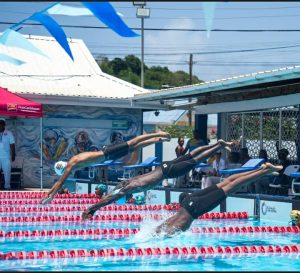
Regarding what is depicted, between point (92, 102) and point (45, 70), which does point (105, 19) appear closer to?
point (92, 102)

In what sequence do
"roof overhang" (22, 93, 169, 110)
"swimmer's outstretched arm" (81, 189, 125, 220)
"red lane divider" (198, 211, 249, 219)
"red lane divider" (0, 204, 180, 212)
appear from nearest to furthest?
"swimmer's outstretched arm" (81, 189, 125, 220) < "red lane divider" (198, 211, 249, 219) < "red lane divider" (0, 204, 180, 212) < "roof overhang" (22, 93, 169, 110)

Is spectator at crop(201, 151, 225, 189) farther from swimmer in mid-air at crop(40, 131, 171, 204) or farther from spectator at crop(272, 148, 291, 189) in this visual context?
swimmer in mid-air at crop(40, 131, 171, 204)

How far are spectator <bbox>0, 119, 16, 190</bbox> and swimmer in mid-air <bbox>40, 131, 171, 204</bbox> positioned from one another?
969 cm

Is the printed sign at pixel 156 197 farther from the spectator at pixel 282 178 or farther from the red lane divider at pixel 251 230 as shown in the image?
the red lane divider at pixel 251 230

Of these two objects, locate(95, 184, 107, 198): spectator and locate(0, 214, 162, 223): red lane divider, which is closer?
locate(0, 214, 162, 223): red lane divider

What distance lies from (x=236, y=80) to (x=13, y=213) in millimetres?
5325

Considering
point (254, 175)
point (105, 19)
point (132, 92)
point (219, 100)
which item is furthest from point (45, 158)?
point (105, 19)

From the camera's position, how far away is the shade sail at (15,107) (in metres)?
17.0

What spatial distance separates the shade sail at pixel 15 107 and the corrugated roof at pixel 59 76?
8.27ft

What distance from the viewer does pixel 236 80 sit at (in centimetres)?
1482

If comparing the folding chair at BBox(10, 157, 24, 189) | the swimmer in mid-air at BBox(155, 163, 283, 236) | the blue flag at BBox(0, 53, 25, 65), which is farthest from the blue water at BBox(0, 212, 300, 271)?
the folding chair at BBox(10, 157, 24, 189)

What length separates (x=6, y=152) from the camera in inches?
747

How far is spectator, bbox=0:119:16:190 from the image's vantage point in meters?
18.9

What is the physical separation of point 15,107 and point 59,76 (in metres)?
6.41
